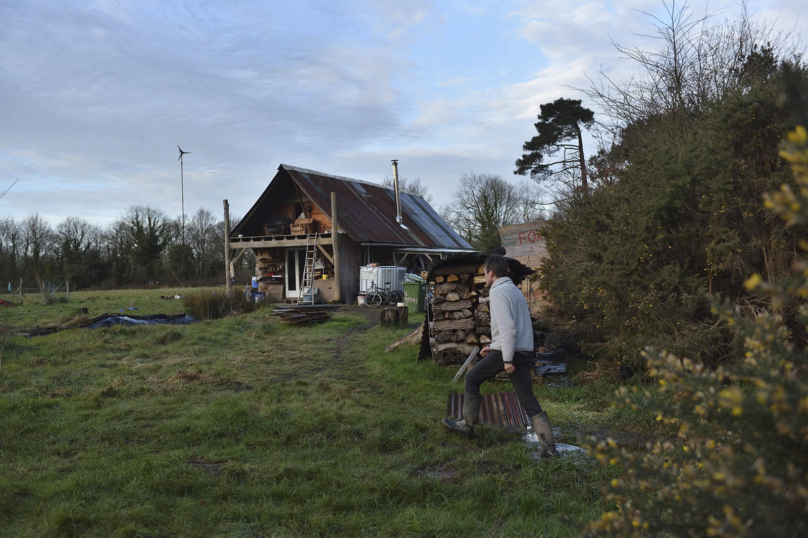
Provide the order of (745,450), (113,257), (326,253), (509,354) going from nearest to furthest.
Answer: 1. (745,450)
2. (509,354)
3. (326,253)
4. (113,257)

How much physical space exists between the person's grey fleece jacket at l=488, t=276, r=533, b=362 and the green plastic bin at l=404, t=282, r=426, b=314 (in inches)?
595

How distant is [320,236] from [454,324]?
16.1m

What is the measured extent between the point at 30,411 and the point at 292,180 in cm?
2022

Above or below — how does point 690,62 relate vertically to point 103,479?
above

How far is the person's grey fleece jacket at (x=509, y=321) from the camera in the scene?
5773 millimetres

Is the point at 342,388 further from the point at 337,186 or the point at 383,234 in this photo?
the point at 337,186

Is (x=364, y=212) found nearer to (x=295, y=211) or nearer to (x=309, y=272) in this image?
(x=295, y=211)

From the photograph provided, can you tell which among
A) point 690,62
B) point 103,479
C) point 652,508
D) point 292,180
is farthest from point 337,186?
point 652,508

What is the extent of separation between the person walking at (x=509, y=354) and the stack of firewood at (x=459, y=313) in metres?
3.83

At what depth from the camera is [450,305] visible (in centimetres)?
1029

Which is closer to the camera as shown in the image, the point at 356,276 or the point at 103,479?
the point at 103,479

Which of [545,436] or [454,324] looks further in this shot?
[454,324]

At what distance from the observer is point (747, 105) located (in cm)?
739

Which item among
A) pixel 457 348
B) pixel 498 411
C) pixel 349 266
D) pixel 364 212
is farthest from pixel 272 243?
pixel 498 411
